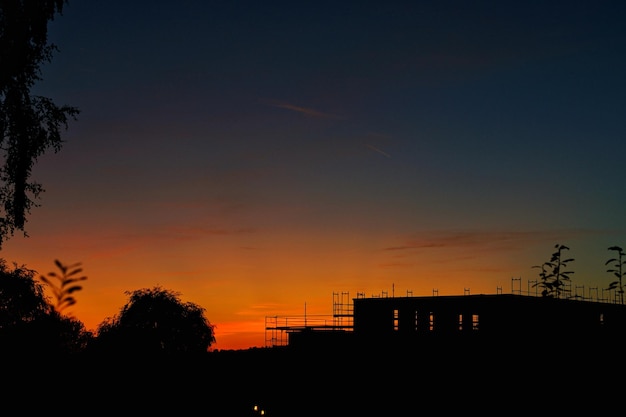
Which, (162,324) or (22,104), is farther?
(162,324)

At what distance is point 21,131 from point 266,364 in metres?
19.4

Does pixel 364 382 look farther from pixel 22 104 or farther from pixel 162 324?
pixel 162 324

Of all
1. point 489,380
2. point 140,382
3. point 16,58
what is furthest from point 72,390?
point 489,380

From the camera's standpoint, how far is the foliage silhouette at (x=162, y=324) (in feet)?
222

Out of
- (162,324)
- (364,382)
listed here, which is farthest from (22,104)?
(162,324)

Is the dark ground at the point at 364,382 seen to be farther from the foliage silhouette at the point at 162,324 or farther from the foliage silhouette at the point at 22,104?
the foliage silhouette at the point at 162,324

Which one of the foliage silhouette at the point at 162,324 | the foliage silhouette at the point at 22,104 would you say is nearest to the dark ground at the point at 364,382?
the foliage silhouette at the point at 22,104

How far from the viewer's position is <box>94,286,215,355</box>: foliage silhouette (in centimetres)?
6775

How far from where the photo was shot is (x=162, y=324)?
230 feet

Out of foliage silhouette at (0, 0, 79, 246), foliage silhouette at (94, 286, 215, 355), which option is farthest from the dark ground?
foliage silhouette at (94, 286, 215, 355)

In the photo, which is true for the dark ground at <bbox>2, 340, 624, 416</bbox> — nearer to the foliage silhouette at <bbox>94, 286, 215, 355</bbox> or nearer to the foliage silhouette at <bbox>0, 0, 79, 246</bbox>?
the foliage silhouette at <bbox>0, 0, 79, 246</bbox>

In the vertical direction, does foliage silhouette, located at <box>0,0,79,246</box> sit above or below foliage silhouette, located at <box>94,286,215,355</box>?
above

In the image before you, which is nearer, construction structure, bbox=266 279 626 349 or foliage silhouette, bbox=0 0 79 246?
foliage silhouette, bbox=0 0 79 246

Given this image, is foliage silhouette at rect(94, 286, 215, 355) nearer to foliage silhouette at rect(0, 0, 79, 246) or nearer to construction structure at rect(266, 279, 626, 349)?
construction structure at rect(266, 279, 626, 349)
